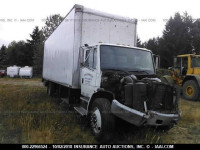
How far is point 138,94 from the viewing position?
4.44 meters

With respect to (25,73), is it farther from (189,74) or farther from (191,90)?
(191,90)

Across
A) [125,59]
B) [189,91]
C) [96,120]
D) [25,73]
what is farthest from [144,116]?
[25,73]

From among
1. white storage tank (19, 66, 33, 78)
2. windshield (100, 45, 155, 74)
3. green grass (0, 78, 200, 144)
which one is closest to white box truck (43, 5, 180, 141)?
windshield (100, 45, 155, 74)

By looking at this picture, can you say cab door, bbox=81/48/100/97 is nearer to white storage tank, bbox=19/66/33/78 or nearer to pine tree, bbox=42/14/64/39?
white storage tank, bbox=19/66/33/78

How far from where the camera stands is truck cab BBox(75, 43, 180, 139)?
440cm

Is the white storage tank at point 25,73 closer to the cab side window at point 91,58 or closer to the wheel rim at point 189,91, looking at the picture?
the wheel rim at point 189,91

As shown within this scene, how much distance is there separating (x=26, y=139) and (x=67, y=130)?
1.16 metres

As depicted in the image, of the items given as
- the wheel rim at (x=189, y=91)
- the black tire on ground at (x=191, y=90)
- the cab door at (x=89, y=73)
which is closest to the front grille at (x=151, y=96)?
the cab door at (x=89, y=73)

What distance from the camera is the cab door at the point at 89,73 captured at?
19.1 feet

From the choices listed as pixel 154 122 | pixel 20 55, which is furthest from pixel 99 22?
pixel 20 55

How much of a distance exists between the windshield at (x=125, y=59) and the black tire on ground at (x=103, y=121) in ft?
3.55

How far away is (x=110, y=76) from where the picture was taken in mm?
5410

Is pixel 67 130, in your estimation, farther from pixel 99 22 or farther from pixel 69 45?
pixel 99 22

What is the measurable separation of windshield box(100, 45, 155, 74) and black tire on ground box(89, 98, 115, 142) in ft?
3.55
